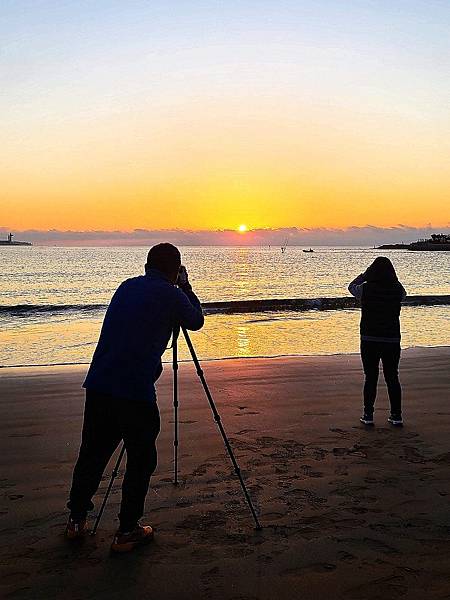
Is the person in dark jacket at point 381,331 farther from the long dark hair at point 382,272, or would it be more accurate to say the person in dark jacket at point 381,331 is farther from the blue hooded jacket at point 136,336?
the blue hooded jacket at point 136,336

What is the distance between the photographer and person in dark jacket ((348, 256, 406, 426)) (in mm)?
6656

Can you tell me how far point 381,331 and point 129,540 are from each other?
12.8 ft

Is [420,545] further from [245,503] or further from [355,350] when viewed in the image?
[355,350]

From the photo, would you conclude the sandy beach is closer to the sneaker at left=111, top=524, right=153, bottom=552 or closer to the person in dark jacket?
the sneaker at left=111, top=524, right=153, bottom=552

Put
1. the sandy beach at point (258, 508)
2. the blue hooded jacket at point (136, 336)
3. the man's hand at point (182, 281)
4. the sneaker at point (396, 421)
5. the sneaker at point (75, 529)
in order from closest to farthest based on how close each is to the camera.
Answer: the sandy beach at point (258, 508) < the blue hooded jacket at point (136, 336) < the sneaker at point (75, 529) < the man's hand at point (182, 281) < the sneaker at point (396, 421)

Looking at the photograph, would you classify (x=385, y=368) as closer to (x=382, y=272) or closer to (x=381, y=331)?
(x=381, y=331)

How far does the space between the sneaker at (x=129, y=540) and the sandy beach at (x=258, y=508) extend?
0.20 ft

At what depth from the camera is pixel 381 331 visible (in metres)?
6.66

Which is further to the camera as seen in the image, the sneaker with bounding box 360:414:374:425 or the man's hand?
the sneaker with bounding box 360:414:374:425

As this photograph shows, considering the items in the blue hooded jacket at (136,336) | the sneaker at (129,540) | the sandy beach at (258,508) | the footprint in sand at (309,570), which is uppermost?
the blue hooded jacket at (136,336)

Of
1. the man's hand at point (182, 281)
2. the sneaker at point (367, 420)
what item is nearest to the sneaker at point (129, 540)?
the man's hand at point (182, 281)

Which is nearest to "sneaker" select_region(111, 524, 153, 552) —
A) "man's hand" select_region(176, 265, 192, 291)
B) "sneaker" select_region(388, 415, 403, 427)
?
"man's hand" select_region(176, 265, 192, 291)

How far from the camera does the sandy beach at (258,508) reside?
340 cm

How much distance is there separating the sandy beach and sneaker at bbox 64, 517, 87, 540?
57 mm
